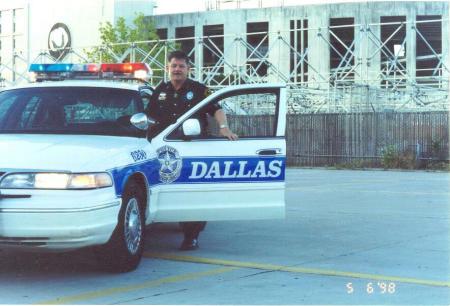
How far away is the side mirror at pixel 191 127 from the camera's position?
26.6ft

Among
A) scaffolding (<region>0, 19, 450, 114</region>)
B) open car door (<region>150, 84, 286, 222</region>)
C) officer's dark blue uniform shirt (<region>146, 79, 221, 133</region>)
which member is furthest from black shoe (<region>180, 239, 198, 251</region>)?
scaffolding (<region>0, 19, 450, 114</region>)

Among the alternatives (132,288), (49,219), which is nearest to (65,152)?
(49,219)

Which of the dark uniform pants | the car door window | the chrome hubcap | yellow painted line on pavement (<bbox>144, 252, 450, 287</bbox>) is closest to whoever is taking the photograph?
yellow painted line on pavement (<bbox>144, 252, 450, 287</bbox>)

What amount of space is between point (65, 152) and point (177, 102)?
6.54 feet

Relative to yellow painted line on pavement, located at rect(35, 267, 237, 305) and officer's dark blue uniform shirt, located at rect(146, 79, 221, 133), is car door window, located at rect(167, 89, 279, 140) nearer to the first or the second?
officer's dark blue uniform shirt, located at rect(146, 79, 221, 133)

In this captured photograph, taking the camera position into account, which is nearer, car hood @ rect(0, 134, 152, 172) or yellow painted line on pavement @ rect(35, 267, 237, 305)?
yellow painted line on pavement @ rect(35, 267, 237, 305)

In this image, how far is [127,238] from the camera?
24.5 ft

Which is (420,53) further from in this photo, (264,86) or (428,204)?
(264,86)

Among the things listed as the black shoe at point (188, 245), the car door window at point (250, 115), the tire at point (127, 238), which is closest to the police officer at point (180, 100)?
the black shoe at point (188, 245)

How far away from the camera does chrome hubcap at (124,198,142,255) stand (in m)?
7.50

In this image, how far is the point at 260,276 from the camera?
7441 millimetres

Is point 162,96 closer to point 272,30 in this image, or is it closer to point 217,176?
point 217,176

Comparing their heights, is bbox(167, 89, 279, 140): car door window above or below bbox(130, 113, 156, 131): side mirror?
above

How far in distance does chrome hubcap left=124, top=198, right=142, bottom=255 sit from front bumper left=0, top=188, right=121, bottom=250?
67cm
